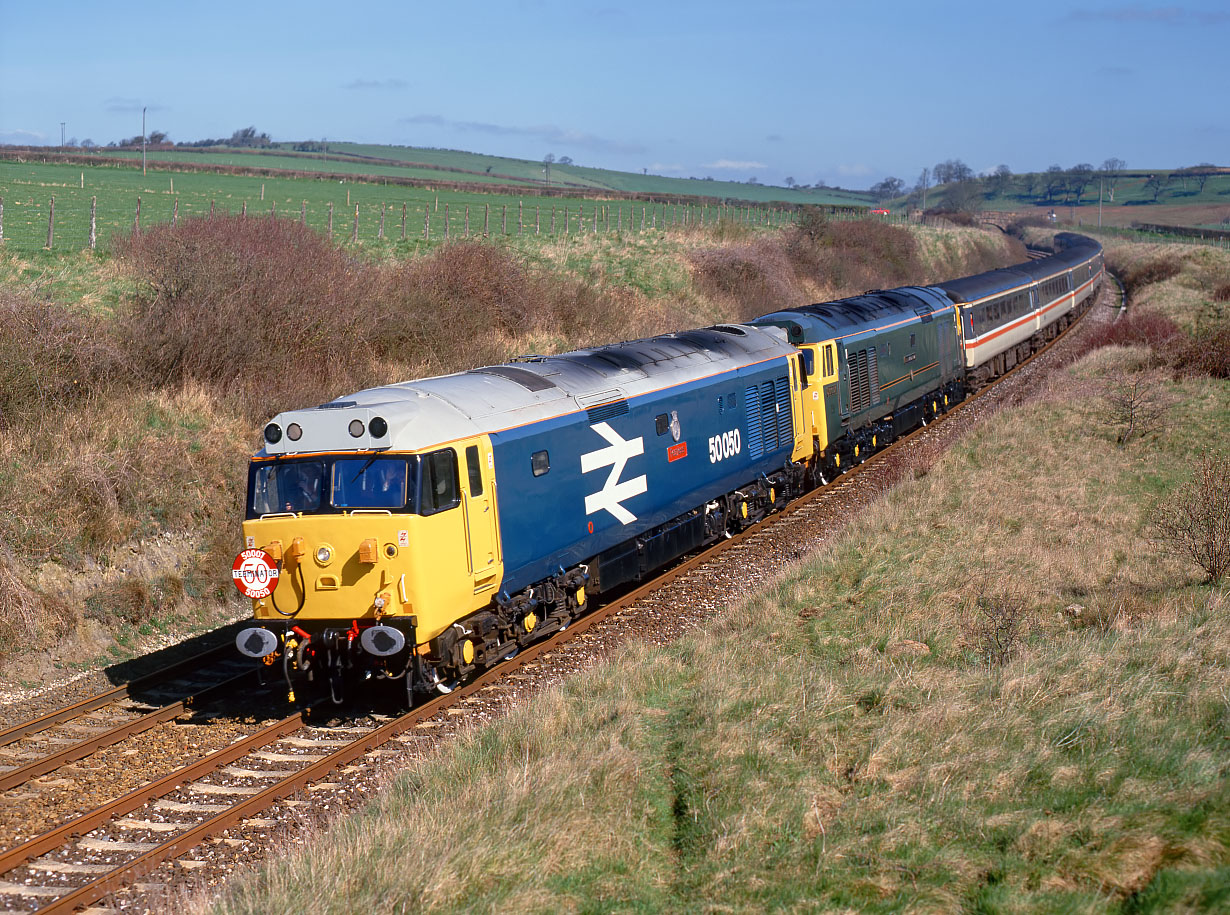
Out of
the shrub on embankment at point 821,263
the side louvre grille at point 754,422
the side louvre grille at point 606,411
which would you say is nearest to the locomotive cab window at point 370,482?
the side louvre grille at point 606,411

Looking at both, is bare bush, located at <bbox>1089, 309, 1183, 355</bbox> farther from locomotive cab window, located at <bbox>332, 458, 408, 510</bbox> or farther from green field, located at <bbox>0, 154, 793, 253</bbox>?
locomotive cab window, located at <bbox>332, 458, 408, 510</bbox>

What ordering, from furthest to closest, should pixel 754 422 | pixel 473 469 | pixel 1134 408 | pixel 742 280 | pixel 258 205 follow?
pixel 258 205
pixel 742 280
pixel 1134 408
pixel 754 422
pixel 473 469

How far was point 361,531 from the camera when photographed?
36.5 ft

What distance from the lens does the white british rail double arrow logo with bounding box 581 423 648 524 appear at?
46.8ft

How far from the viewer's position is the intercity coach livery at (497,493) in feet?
36.7

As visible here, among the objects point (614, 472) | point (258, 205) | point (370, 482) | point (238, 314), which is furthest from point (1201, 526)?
point (258, 205)

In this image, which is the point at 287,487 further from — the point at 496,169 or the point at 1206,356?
the point at 496,169

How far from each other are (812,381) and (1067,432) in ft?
25.7

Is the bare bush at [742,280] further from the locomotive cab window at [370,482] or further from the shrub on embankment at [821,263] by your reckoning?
the locomotive cab window at [370,482]

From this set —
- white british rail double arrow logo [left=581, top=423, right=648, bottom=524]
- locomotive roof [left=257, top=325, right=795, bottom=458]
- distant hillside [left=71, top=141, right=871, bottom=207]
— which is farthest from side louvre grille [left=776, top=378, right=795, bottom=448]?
distant hillside [left=71, top=141, right=871, bottom=207]

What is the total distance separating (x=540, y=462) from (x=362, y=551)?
282cm

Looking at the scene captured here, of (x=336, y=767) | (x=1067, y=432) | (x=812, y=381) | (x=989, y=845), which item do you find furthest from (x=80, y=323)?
(x=1067, y=432)

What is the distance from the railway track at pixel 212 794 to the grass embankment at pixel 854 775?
126 cm

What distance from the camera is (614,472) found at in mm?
14797
